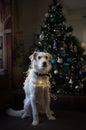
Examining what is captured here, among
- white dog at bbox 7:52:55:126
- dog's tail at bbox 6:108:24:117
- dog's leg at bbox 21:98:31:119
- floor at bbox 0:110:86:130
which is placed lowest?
floor at bbox 0:110:86:130

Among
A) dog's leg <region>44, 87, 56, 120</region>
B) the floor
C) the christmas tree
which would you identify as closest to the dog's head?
dog's leg <region>44, 87, 56, 120</region>

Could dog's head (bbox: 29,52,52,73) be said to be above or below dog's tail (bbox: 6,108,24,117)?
above

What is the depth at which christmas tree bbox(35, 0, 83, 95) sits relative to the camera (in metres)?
3.55

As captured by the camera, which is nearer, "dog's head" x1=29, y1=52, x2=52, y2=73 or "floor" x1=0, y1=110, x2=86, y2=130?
"floor" x1=0, y1=110, x2=86, y2=130

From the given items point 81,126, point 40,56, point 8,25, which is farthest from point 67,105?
point 8,25

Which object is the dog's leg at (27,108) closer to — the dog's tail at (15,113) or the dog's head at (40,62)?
the dog's tail at (15,113)

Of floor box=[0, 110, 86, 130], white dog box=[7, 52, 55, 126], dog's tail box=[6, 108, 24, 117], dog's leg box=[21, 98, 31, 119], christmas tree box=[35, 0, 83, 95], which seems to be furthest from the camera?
christmas tree box=[35, 0, 83, 95]

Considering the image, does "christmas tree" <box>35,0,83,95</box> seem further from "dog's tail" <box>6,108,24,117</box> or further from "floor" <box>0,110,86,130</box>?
"dog's tail" <box>6,108,24,117</box>

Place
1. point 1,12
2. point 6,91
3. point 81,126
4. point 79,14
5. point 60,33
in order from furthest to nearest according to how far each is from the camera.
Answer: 1. point 79,14
2. point 1,12
3. point 60,33
4. point 6,91
5. point 81,126

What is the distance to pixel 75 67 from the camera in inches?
143

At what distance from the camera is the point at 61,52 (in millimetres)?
3551

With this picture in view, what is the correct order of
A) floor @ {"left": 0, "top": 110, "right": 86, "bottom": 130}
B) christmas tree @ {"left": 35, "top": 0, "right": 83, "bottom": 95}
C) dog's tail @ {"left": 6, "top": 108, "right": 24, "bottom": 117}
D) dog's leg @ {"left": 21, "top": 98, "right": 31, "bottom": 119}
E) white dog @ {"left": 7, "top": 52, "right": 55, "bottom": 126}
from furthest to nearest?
christmas tree @ {"left": 35, "top": 0, "right": 83, "bottom": 95}
dog's tail @ {"left": 6, "top": 108, "right": 24, "bottom": 117}
dog's leg @ {"left": 21, "top": 98, "right": 31, "bottom": 119}
white dog @ {"left": 7, "top": 52, "right": 55, "bottom": 126}
floor @ {"left": 0, "top": 110, "right": 86, "bottom": 130}

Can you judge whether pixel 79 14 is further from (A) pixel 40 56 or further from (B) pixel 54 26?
(A) pixel 40 56

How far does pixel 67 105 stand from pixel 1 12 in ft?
6.76
